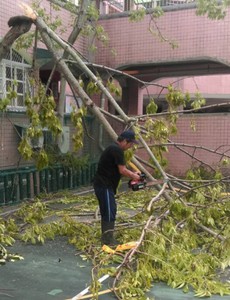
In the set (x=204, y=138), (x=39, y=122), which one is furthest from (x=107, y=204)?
(x=204, y=138)

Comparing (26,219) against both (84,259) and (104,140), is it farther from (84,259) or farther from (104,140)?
(104,140)

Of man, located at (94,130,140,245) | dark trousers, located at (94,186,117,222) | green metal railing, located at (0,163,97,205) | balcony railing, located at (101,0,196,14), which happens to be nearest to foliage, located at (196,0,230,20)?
balcony railing, located at (101,0,196,14)

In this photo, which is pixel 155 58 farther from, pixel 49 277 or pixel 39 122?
pixel 49 277

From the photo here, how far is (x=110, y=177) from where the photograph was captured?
18.8 ft

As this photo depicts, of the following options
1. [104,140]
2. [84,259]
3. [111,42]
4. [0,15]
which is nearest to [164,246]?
[84,259]

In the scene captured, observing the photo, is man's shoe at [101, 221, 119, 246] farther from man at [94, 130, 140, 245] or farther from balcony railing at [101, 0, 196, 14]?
balcony railing at [101, 0, 196, 14]

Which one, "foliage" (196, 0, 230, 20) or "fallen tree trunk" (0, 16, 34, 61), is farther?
"foliage" (196, 0, 230, 20)

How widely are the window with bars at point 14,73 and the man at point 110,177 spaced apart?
17.9 ft

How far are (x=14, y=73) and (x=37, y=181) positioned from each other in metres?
3.38

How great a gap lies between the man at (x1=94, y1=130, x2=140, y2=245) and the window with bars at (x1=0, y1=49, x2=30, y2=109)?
17.9 ft

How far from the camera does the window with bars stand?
34.4 ft

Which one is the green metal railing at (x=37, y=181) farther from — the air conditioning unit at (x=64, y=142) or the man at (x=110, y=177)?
the man at (x=110, y=177)

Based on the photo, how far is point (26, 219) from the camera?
687 centimetres

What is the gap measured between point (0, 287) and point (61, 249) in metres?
1.48
